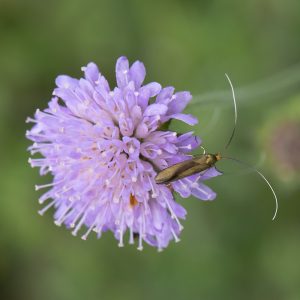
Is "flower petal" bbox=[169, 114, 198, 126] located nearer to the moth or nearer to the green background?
the moth

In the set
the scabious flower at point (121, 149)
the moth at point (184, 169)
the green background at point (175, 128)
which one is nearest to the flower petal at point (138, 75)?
the scabious flower at point (121, 149)

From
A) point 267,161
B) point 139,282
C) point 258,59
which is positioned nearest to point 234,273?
point 139,282

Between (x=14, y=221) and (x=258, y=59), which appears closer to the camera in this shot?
(x=258, y=59)

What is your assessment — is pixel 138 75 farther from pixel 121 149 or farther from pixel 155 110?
pixel 121 149

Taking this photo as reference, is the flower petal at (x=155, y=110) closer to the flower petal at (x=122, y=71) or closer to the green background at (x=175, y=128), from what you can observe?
the flower petal at (x=122, y=71)

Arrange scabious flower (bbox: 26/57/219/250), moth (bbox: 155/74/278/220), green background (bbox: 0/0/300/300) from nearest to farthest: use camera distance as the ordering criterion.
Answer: moth (bbox: 155/74/278/220)
scabious flower (bbox: 26/57/219/250)
green background (bbox: 0/0/300/300)

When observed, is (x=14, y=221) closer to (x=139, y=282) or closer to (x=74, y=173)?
(x=139, y=282)

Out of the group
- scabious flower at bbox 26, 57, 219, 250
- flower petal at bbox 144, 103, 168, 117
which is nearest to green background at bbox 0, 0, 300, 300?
scabious flower at bbox 26, 57, 219, 250

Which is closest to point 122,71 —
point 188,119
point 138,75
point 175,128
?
point 138,75
